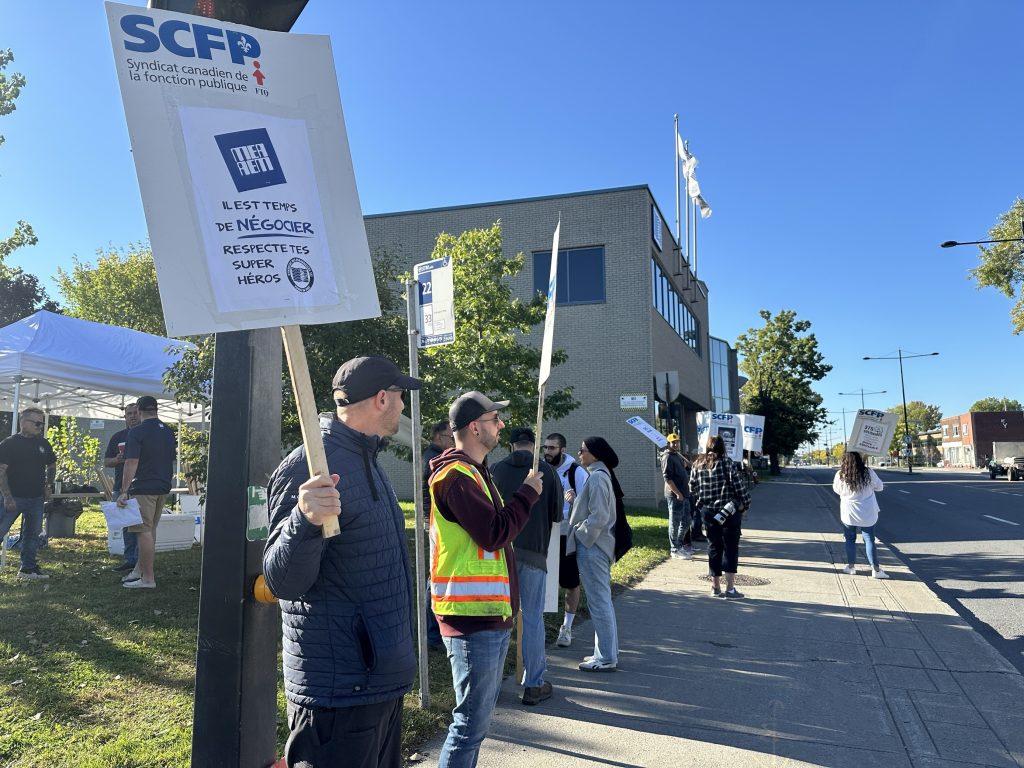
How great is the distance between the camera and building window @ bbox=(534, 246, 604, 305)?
2212 centimetres

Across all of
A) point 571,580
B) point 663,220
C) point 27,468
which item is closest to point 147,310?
point 663,220

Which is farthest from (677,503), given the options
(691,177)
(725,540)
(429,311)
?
(691,177)

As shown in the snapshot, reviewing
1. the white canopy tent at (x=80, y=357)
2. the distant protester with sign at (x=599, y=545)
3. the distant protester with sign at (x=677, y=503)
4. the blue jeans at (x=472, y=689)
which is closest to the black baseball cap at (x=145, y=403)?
the white canopy tent at (x=80, y=357)

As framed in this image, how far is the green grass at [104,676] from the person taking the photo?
3875 millimetres

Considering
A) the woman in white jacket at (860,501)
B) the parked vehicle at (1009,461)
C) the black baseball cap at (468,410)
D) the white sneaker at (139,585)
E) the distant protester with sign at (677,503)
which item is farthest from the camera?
the parked vehicle at (1009,461)

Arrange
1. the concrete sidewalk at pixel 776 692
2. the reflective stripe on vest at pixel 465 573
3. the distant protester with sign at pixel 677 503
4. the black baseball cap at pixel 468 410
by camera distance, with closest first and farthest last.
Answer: the reflective stripe on vest at pixel 465 573, the black baseball cap at pixel 468 410, the concrete sidewalk at pixel 776 692, the distant protester with sign at pixel 677 503

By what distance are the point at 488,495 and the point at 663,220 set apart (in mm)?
23723

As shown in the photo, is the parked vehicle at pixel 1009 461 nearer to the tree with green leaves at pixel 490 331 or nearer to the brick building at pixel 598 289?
the brick building at pixel 598 289

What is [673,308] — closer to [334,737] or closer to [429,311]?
[429,311]

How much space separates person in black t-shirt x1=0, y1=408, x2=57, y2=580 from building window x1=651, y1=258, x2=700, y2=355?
16.6 metres

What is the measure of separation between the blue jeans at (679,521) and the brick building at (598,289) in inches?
348

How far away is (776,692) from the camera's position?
202 inches

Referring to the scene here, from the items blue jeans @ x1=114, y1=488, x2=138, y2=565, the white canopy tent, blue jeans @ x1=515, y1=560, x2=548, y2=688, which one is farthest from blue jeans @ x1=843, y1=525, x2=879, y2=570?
blue jeans @ x1=114, y1=488, x2=138, y2=565

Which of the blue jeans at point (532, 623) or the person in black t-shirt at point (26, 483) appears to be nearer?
the blue jeans at point (532, 623)
